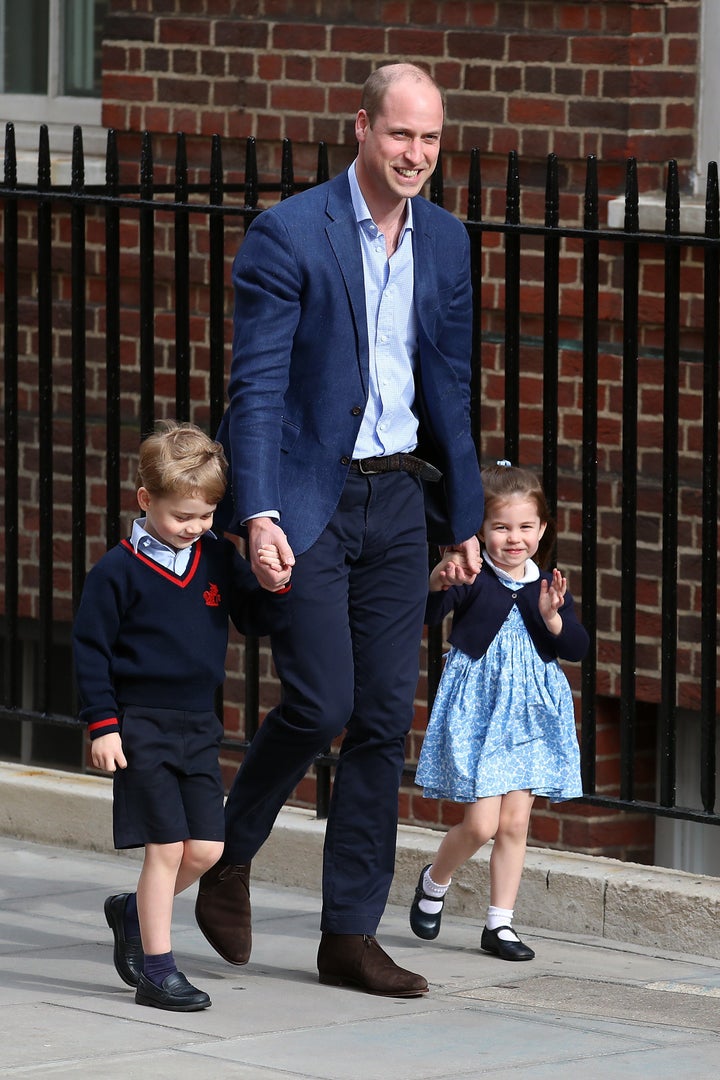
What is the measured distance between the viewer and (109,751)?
15.2ft

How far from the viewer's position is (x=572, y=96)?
7.39 meters

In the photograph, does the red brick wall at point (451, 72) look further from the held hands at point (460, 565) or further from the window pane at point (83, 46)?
the held hands at point (460, 565)

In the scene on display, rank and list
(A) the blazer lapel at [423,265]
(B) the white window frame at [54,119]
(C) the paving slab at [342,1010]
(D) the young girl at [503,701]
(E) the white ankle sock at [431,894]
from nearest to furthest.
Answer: (C) the paving slab at [342,1010] < (A) the blazer lapel at [423,265] < (D) the young girl at [503,701] < (E) the white ankle sock at [431,894] < (B) the white window frame at [54,119]

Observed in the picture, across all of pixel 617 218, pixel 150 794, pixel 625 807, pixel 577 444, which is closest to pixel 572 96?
pixel 617 218

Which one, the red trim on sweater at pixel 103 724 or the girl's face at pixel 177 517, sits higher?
the girl's face at pixel 177 517

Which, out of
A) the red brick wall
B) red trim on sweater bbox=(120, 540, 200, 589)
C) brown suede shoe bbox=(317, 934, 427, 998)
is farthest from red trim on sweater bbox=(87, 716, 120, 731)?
the red brick wall

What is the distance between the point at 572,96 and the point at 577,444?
114cm

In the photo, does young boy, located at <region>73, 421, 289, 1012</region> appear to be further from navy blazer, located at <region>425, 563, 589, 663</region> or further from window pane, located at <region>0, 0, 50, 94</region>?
window pane, located at <region>0, 0, 50, 94</region>

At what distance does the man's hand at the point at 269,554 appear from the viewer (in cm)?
456

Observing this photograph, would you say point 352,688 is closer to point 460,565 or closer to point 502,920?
point 460,565

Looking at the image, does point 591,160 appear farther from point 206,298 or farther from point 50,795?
point 206,298

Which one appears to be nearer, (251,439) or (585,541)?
(251,439)

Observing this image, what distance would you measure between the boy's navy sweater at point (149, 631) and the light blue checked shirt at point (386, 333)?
431mm

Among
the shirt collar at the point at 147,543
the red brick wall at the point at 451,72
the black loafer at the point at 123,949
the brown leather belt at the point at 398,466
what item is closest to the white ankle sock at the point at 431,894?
the black loafer at the point at 123,949
